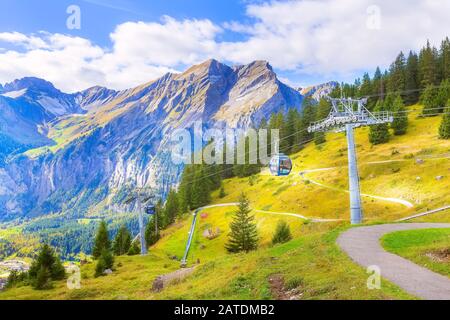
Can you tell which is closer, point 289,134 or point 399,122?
point 399,122

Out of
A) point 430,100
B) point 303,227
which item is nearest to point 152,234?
point 303,227

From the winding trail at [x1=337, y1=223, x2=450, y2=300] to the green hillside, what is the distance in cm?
97

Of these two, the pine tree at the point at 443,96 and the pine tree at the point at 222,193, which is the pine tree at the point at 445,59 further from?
the pine tree at the point at 222,193

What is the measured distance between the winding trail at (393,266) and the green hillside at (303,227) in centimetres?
97

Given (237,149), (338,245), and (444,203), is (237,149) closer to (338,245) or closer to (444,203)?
(444,203)

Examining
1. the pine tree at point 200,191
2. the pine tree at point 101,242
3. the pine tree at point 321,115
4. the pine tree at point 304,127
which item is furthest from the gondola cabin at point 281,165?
the pine tree at point 304,127

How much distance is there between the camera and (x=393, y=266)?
20.5 metres

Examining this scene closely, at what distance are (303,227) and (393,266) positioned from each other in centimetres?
4571

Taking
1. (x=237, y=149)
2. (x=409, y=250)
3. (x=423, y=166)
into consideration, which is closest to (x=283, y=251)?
(x=409, y=250)

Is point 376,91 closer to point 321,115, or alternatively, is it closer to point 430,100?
point 321,115

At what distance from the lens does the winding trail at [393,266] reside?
53.2 ft

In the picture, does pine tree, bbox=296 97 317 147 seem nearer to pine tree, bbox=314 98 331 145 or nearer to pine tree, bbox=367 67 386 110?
pine tree, bbox=314 98 331 145
